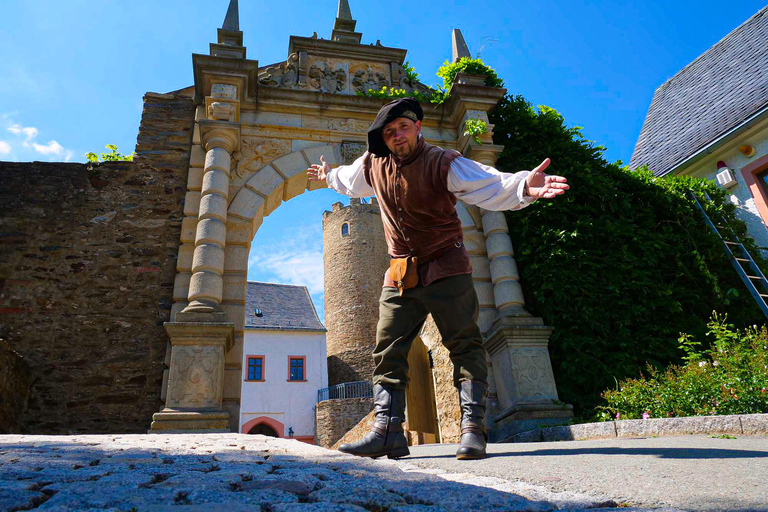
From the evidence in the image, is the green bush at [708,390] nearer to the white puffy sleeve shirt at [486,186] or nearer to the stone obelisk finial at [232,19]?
A: the white puffy sleeve shirt at [486,186]

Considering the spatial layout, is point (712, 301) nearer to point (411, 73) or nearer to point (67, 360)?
point (411, 73)

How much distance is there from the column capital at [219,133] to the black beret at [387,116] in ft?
14.7

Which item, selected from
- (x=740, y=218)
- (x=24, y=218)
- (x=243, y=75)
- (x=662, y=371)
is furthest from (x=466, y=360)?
(x=740, y=218)

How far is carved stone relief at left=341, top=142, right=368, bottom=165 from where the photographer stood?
26.0 feet

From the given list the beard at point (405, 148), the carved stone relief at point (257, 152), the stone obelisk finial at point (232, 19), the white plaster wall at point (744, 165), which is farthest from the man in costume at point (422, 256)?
the white plaster wall at point (744, 165)

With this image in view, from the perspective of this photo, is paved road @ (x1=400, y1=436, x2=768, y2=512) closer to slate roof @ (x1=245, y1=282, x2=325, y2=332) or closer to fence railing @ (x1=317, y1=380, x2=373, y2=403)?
fence railing @ (x1=317, y1=380, x2=373, y2=403)

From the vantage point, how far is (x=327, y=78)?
8.56 meters

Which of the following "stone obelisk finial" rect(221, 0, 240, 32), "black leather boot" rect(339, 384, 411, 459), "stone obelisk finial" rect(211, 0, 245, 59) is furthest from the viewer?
"stone obelisk finial" rect(221, 0, 240, 32)

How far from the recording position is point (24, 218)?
23.4 feet

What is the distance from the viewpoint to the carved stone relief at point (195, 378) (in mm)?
5488

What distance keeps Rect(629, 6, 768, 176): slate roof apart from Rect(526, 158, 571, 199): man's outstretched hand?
894 cm

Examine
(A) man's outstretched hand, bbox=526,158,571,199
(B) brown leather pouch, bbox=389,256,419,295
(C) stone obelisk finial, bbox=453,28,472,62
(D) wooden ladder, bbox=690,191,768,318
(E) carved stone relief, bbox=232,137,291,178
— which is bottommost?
(B) brown leather pouch, bbox=389,256,419,295

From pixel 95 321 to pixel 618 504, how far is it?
6.80m

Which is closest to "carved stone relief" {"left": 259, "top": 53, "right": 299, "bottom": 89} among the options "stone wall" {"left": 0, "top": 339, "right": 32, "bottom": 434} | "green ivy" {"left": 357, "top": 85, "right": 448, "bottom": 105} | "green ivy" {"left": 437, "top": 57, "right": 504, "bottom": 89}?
"green ivy" {"left": 357, "top": 85, "right": 448, "bottom": 105}
